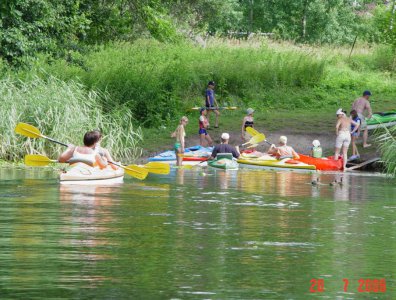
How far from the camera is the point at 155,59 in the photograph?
133 feet

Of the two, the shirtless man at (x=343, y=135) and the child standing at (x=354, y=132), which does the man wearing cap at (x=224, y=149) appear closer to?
the shirtless man at (x=343, y=135)

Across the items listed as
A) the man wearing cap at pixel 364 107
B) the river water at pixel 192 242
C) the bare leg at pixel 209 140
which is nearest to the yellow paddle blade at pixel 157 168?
the river water at pixel 192 242

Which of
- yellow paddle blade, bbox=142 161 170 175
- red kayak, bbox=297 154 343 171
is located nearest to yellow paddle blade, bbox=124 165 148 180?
yellow paddle blade, bbox=142 161 170 175

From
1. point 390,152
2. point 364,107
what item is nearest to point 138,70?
point 364,107

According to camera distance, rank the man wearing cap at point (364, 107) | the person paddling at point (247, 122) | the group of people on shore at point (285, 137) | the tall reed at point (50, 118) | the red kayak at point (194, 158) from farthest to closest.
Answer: the person paddling at point (247, 122) → the man wearing cap at point (364, 107) → the red kayak at point (194, 158) → the group of people on shore at point (285, 137) → the tall reed at point (50, 118)

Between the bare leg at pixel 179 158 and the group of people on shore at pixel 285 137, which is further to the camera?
the bare leg at pixel 179 158

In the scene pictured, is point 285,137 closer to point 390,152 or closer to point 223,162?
point 223,162

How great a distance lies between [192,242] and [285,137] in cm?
1629

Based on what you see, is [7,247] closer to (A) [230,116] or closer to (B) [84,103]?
(B) [84,103]

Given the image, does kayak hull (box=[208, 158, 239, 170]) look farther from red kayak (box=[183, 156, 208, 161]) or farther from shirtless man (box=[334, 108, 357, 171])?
shirtless man (box=[334, 108, 357, 171])

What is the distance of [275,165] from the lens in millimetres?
27516

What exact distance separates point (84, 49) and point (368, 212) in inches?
744

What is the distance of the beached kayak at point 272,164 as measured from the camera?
89.4 ft

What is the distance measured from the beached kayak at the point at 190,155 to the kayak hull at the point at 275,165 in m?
1.27
